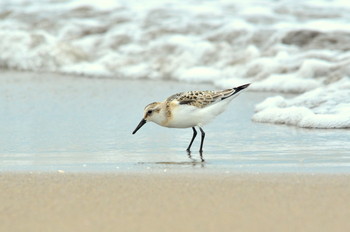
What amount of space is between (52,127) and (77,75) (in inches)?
180

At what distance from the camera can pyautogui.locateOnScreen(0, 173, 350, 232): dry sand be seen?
376 cm

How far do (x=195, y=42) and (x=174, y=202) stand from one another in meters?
8.64

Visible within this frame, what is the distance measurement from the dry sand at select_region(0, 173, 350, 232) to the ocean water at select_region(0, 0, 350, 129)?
3560mm

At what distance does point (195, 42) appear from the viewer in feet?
41.4

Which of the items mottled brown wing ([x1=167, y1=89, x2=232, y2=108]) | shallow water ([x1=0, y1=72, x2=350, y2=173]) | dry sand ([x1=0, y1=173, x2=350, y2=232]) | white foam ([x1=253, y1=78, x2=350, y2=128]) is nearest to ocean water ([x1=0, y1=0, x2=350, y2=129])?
white foam ([x1=253, y1=78, x2=350, y2=128])

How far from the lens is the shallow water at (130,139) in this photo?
5477 millimetres

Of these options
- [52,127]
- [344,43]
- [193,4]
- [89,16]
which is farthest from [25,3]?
[52,127]

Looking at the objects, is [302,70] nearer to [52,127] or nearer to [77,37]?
[52,127]

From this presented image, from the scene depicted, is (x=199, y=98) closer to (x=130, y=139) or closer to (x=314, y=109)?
(x=130, y=139)

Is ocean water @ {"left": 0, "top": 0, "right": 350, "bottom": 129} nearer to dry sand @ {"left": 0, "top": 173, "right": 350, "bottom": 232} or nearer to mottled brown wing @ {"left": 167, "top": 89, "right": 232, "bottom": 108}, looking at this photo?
mottled brown wing @ {"left": 167, "top": 89, "right": 232, "bottom": 108}

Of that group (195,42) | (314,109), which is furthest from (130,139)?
(195,42)

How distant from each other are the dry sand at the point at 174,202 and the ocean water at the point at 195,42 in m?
3.56

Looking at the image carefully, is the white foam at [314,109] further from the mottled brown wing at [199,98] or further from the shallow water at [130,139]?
the mottled brown wing at [199,98]

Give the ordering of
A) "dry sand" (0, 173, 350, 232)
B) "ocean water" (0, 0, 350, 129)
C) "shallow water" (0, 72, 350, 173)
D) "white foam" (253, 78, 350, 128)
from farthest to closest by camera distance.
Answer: "ocean water" (0, 0, 350, 129)
"white foam" (253, 78, 350, 128)
"shallow water" (0, 72, 350, 173)
"dry sand" (0, 173, 350, 232)
